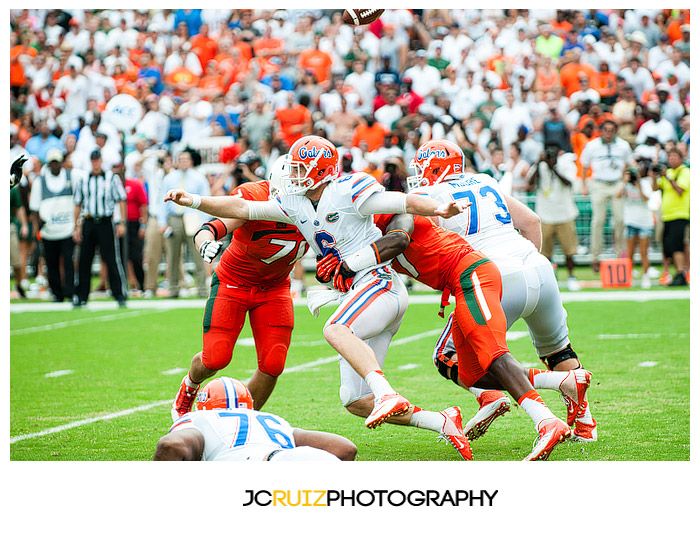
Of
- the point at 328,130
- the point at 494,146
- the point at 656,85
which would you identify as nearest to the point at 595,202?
the point at 494,146

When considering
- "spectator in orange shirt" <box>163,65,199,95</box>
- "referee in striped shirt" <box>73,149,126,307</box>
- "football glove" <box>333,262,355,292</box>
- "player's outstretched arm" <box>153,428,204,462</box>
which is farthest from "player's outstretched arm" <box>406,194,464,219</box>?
"spectator in orange shirt" <box>163,65,199,95</box>

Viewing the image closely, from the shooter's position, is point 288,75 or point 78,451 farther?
point 288,75

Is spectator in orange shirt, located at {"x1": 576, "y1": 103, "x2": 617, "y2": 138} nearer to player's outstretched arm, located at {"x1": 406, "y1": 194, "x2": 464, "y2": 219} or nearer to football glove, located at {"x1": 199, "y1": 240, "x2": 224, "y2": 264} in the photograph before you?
player's outstretched arm, located at {"x1": 406, "y1": 194, "x2": 464, "y2": 219}

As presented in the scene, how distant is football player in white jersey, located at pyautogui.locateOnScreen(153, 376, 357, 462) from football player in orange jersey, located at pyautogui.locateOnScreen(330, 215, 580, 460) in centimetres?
111

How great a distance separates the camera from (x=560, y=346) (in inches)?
209

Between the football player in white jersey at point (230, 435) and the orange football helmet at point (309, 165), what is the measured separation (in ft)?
4.34

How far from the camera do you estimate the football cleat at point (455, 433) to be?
15.3 ft

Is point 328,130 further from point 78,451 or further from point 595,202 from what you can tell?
point 78,451

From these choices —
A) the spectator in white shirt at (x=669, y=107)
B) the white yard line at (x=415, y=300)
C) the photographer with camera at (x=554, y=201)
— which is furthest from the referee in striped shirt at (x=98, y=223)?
the spectator in white shirt at (x=669, y=107)

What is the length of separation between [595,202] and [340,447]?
10.6m

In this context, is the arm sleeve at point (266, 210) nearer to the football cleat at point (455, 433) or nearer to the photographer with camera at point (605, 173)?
the football cleat at point (455, 433)

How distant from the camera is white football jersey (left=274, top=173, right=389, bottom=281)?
4.73 meters

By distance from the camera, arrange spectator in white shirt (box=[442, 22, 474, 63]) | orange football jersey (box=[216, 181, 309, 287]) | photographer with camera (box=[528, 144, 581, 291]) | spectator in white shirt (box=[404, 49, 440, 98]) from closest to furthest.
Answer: orange football jersey (box=[216, 181, 309, 287]) < photographer with camera (box=[528, 144, 581, 291]) < spectator in white shirt (box=[404, 49, 440, 98]) < spectator in white shirt (box=[442, 22, 474, 63])

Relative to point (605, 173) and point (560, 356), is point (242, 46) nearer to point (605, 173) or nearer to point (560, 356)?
point (605, 173)
